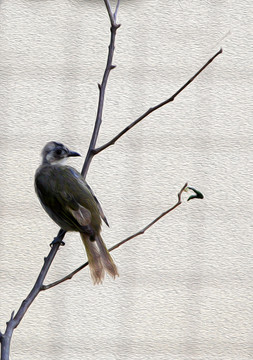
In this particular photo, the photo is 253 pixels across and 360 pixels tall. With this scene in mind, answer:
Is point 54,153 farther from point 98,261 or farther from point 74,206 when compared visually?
point 98,261

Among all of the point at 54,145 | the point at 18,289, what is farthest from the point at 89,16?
the point at 18,289

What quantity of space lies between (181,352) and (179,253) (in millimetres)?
277

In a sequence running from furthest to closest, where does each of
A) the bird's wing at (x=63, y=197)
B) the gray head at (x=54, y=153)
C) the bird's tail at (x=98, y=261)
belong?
the gray head at (x=54, y=153) < the bird's wing at (x=63, y=197) < the bird's tail at (x=98, y=261)

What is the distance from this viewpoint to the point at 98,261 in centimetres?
91

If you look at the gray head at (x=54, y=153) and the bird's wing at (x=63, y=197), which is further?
the gray head at (x=54, y=153)

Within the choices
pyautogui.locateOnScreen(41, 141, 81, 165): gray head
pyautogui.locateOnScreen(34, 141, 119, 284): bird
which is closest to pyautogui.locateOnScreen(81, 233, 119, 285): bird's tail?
pyautogui.locateOnScreen(34, 141, 119, 284): bird

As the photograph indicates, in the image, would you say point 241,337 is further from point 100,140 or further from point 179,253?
point 100,140

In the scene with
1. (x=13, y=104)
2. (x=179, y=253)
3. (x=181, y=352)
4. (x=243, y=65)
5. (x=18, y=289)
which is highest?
(x=243, y=65)

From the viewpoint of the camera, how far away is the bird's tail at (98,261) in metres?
0.88

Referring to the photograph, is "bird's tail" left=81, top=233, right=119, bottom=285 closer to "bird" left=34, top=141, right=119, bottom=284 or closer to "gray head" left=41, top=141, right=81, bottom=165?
"bird" left=34, top=141, right=119, bottom=284

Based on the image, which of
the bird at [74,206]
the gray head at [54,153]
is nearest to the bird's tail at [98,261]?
the bird at [74,206]

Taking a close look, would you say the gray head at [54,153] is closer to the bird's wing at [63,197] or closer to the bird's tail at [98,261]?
the bird's wing at [63,197]

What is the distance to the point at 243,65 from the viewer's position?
67.2 inches

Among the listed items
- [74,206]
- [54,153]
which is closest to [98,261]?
[74,206]
